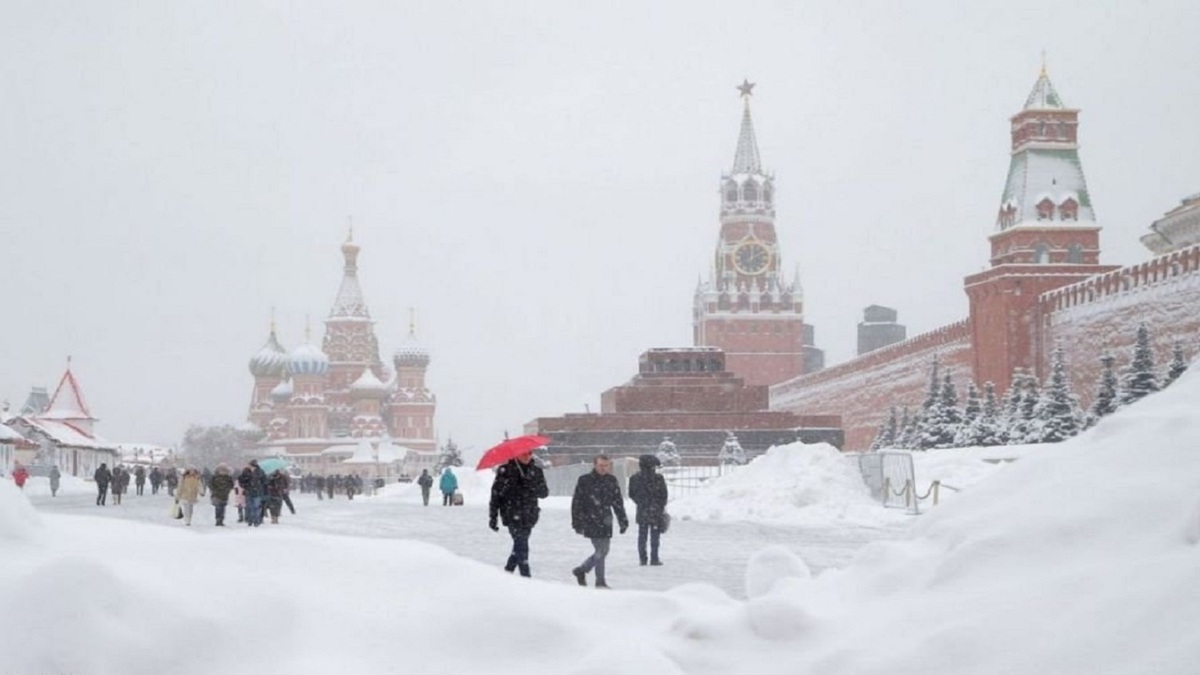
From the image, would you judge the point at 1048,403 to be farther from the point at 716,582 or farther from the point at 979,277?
the point at 716,582

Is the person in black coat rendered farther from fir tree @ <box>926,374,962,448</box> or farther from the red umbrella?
fir tree @ <box>926,374,962,448</box>

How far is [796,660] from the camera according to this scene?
16.0 feet

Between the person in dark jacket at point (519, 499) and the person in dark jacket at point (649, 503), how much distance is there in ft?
8.37

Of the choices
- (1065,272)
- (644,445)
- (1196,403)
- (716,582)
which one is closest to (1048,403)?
(1065,272)

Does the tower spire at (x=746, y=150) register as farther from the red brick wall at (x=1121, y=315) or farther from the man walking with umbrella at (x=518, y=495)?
the man walking with umbrella at (x=518, y=495)

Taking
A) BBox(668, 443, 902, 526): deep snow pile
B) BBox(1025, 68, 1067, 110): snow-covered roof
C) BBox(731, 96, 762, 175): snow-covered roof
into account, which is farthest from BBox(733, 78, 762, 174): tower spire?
BBox(668, 443, 902, 526): deep snow pile

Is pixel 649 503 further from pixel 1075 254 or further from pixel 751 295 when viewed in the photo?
pixel 751 295

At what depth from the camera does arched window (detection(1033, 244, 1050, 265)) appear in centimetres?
4556

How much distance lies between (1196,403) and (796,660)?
222cm

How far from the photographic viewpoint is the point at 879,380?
197ft

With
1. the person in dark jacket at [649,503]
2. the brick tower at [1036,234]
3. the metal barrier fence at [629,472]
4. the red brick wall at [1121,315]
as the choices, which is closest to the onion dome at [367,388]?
the metal barrier fence at [629,472]

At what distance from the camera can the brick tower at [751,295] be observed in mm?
92312

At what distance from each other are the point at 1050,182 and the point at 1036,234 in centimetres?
181

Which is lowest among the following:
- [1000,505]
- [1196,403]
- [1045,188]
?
[1000,505]
